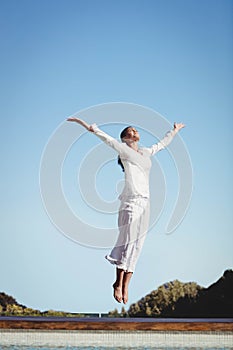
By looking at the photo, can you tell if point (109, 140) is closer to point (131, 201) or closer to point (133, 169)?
point (133, 169)

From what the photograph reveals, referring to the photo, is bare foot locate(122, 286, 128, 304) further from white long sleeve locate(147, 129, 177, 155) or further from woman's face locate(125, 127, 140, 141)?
woman's face locate(125, 127, 140, 141)

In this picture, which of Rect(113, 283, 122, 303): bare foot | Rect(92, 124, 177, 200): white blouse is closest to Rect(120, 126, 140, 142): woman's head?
Rect(92, 124, 177, 200): white blouse

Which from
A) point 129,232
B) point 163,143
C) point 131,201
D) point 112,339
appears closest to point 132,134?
point 163,143

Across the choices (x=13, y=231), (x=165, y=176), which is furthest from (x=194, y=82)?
(x=13, y=231)

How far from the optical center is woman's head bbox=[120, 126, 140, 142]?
6688 mm

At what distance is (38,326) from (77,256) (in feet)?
5.29

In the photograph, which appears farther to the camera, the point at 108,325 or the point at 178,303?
the point at 178,303

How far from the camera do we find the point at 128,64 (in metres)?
7.97

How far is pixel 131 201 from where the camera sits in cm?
656

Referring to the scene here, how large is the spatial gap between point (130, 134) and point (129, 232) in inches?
39.5

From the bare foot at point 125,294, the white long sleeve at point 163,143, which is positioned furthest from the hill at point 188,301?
the white long sleeve at point 163,143

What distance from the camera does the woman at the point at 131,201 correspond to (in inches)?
258

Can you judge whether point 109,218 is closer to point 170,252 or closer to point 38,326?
point 170,252

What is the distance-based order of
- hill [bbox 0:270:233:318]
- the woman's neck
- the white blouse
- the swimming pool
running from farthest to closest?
hill [bbox 0:270:233:318]
the woman's neck
the white blouse
the swimming pool
